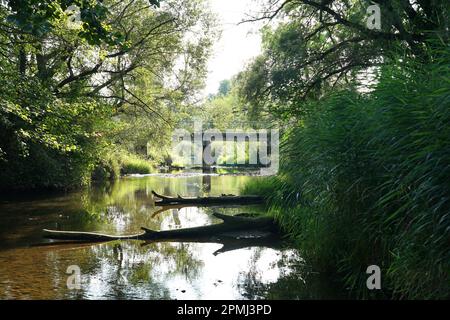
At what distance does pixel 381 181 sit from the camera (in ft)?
17.2

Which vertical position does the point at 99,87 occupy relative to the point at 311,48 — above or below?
above

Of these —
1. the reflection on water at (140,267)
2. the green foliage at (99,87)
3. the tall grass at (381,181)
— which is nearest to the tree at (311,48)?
the tall grass at (381,181)

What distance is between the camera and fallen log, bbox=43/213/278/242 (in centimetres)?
931

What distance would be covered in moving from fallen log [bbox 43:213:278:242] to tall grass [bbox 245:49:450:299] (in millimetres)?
2567

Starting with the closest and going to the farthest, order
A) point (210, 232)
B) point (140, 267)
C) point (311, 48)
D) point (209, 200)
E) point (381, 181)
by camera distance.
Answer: point (381, 181) < point (140, 267) < point (210, 232) < point (311, 48) < point (209, 200)

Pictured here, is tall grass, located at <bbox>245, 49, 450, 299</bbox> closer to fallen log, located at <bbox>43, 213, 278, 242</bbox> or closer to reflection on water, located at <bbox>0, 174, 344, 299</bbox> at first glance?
reflection on water, located at <bbox>0, 174, 344, 299</bbox>

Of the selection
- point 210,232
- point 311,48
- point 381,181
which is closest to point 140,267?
point 210,232

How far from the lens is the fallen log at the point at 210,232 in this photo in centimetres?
931

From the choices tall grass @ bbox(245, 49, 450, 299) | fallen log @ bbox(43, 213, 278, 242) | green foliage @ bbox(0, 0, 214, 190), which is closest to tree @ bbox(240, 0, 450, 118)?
fallen log @ bbox(43, 213, 278, 242)

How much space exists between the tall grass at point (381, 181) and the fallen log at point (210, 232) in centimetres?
257

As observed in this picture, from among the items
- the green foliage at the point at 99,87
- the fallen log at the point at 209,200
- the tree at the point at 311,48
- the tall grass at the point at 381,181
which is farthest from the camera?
the fallen log at the point at 209,200

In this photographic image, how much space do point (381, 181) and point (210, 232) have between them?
5.51 meters

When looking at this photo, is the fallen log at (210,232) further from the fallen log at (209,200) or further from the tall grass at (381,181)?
the fallen log at (209,200)

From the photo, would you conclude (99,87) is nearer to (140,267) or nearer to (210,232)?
(210,232)
